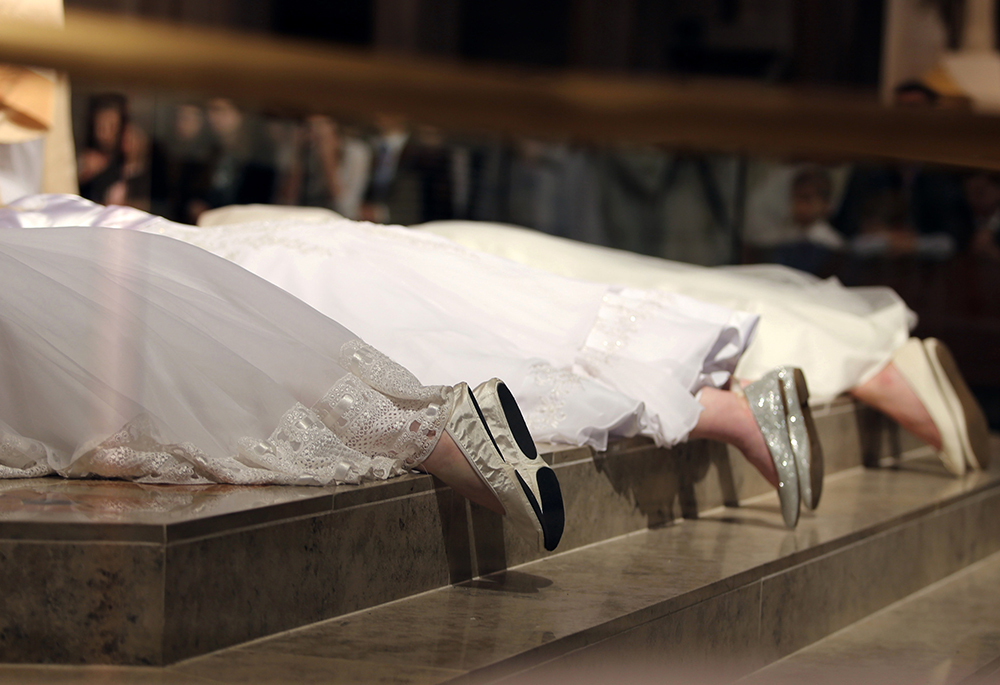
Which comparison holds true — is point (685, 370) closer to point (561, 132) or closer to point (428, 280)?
point (428, 280)

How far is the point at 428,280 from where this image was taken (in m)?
1.93

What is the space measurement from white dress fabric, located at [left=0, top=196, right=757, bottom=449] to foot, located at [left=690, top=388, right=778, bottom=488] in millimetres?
57

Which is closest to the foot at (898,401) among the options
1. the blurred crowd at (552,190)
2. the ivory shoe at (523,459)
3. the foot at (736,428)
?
the foot at (736,428)

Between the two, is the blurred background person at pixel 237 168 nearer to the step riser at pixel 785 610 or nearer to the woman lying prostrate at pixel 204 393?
the step riser at pixel 785 610

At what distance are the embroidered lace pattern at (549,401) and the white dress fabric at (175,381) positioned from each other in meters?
0.40

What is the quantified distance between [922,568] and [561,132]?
2433 millimetres

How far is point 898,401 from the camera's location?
107 inches

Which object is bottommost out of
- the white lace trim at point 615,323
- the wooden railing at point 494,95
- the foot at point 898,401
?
the foot at point 898,401

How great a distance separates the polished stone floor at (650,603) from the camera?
3.87ft

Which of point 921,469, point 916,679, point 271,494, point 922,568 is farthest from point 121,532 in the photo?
point 921,469

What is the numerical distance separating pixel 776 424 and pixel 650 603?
0.58m

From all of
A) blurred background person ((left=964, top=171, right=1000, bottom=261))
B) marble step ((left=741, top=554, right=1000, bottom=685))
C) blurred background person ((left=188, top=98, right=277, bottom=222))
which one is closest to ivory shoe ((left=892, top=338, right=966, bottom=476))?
marble step ((left=741, top=554, right=1000, bottom=685))

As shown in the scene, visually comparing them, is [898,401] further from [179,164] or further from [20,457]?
[179,164]

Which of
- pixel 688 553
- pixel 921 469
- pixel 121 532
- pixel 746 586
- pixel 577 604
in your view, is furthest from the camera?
pixel 921 469
